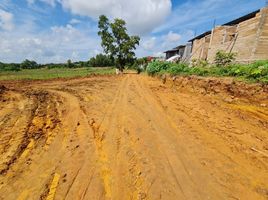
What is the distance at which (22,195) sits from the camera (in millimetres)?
2633

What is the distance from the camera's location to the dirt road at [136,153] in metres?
2.75

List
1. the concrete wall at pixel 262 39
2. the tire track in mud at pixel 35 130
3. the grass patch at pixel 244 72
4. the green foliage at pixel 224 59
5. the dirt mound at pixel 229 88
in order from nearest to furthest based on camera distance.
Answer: the tire track in mud at pixel 35 130 < the dirt mound at pixel 229 88 < the grass patch at pixel 244 72 < the concrete wall at pixel 262 39 < the green foliage at pixel 224 59

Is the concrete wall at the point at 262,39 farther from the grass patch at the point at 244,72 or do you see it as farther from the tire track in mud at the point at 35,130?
the tire track in mud at the point at 35,130

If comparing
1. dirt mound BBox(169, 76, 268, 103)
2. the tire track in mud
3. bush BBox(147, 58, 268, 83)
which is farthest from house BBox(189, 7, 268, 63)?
the tire track in mud

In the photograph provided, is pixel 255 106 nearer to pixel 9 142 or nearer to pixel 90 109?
pixel 90 109

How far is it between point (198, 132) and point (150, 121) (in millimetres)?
1424

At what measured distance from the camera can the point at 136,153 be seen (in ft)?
12.4

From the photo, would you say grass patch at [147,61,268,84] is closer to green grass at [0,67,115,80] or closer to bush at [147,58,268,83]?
bush at [147,58,268,83]

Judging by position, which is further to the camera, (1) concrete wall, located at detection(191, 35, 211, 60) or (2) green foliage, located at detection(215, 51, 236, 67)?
(1) concrete wall, located at detection(191, 35, 211, 60)

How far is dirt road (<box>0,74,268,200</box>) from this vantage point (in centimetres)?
275

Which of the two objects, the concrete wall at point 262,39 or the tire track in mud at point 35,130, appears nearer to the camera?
the tire track in mud at point 35,130

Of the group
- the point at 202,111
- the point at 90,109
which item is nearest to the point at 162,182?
the point at 202,111

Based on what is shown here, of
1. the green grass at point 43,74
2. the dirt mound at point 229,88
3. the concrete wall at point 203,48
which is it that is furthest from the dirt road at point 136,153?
the green grass at point 43,74

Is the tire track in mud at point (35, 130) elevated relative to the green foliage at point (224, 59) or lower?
lower
